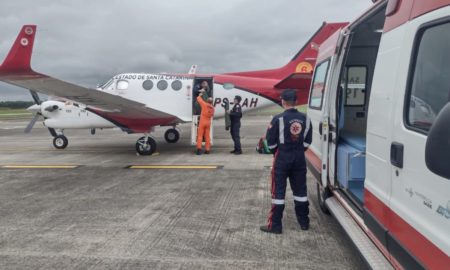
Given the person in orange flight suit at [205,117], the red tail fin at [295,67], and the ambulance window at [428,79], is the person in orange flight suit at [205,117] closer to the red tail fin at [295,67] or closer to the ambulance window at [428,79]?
the red tail fin at [295,67]

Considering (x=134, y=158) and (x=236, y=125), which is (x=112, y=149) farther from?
(x=236, y=125)

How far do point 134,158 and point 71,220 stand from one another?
19.5 ft

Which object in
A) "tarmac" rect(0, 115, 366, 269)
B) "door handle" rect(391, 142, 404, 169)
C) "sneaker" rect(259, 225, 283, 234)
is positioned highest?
"door handle" rect(391, 142, 404, 169)

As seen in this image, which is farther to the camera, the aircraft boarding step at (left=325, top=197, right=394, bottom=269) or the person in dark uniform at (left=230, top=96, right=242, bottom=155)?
the person in dark uniform at (left=230, top=96, right=242, bottom=155)

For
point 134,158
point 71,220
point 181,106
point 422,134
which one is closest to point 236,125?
point 181,106

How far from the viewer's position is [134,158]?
11.4 m

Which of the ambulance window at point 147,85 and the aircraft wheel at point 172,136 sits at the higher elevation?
the ambulance window at point 147,85

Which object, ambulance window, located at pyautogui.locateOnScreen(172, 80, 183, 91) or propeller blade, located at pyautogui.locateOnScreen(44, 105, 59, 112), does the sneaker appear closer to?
ambulance window, located at pyautogui.locateOnScreen(172, 80, 183, 91)

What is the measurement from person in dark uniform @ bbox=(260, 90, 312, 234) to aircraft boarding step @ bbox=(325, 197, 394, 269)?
0.57 m

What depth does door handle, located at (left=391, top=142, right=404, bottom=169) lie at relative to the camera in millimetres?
2404

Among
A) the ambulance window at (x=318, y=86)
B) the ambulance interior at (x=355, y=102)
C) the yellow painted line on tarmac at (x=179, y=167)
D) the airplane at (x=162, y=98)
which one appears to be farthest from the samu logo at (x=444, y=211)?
the airplane at (x=162, y=98)

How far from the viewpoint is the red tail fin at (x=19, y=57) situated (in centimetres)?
903

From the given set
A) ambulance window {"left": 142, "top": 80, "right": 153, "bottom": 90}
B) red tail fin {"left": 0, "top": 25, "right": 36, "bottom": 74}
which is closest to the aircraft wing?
red tail fin {"left": 0, "top": 25, "right": 36, "bottom": 74}

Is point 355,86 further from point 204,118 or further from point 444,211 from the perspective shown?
point 204,118
